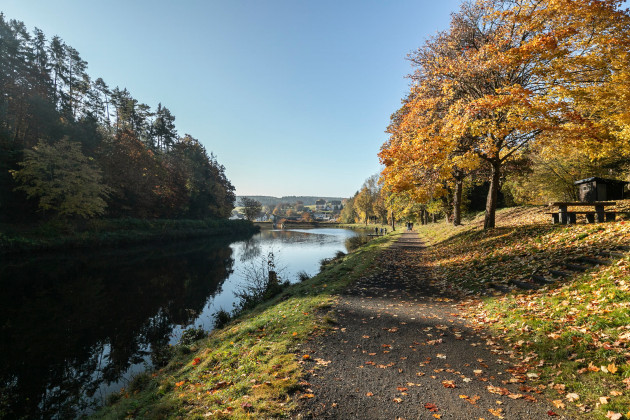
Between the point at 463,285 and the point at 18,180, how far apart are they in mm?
37780

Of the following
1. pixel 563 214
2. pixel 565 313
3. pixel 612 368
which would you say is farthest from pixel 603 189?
pixel 612 368

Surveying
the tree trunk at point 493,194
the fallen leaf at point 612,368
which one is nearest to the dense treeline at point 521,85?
the tree trunk at point 493,194

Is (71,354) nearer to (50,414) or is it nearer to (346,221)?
(50,414)

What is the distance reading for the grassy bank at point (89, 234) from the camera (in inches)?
975

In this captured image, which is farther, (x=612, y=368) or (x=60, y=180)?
(x=60, y=180)

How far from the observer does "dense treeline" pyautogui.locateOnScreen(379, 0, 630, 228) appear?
10.0m

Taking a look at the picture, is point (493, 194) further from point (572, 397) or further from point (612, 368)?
point (572, 397)

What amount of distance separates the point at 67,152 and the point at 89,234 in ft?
28.0

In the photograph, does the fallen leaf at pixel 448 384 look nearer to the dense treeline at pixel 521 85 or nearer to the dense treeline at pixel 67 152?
the dense treeline at pixel 521 85

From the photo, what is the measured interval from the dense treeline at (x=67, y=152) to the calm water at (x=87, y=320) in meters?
9.17

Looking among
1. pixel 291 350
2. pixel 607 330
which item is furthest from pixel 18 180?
pixel 607 330

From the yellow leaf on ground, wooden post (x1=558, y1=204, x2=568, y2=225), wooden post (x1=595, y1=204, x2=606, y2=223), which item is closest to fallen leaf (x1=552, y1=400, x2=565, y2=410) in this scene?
the yellow leaf on ground

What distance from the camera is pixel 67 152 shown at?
95.3 ft

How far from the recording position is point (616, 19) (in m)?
9.92
